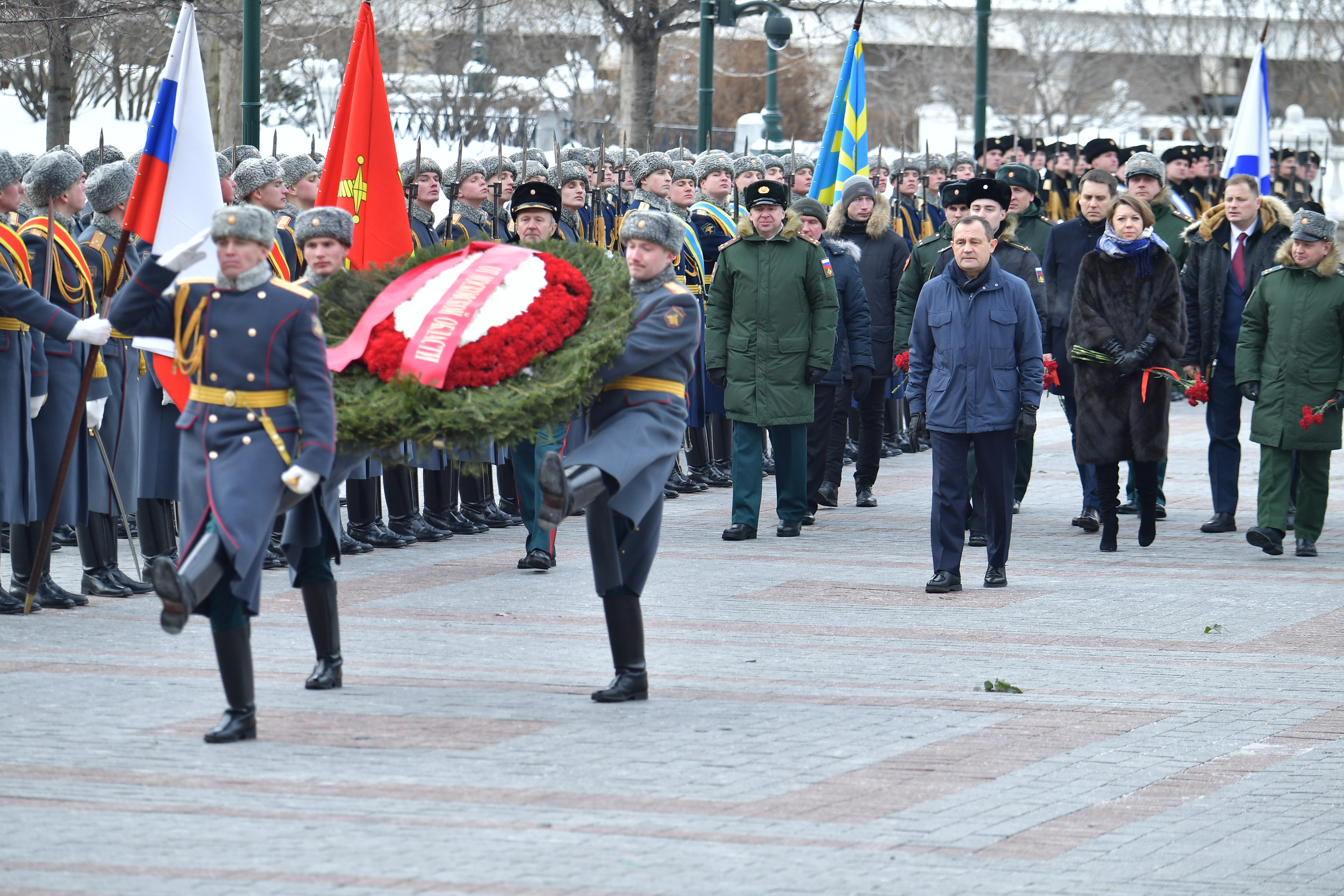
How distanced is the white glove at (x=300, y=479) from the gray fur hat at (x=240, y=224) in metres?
0.83

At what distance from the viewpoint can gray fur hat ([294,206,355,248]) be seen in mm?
8383

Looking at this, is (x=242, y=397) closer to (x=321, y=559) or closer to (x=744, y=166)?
(x=321, y=559)

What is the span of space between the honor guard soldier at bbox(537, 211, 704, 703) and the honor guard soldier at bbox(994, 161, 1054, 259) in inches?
255

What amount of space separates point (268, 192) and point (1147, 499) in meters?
5.51

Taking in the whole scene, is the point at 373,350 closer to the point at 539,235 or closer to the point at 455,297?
the point at 455,297

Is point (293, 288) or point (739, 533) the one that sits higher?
point (293, 288)

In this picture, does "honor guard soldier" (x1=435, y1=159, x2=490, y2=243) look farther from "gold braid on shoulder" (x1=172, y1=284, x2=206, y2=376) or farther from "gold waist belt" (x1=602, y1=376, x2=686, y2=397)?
"gold braid on shoulder" (x1=172, y1=284, x2=206, y2=376)

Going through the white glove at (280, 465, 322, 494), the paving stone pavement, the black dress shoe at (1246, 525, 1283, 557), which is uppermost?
the white glove at (280, 465, 322, 494)

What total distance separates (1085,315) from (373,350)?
5.82 m

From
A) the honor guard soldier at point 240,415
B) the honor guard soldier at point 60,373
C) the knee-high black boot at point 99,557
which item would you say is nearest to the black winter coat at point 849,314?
the knee-high black boot at point 99,557

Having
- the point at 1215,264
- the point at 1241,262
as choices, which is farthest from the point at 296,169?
the point at 1241,262

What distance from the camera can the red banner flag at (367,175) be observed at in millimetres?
10859

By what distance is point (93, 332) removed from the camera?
884 cm

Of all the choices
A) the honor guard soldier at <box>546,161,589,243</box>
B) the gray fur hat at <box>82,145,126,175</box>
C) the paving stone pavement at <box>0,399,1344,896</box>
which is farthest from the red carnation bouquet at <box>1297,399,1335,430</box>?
the gray fur hat at <box>82,145,126,175</box>
